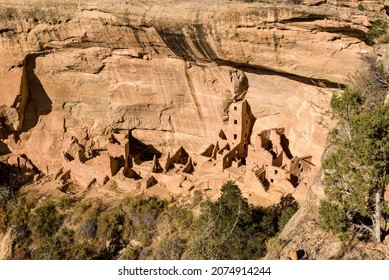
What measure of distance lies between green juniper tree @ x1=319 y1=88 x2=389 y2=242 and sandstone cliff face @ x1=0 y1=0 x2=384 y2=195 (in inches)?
144

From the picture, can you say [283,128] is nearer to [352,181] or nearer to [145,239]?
[145,239]

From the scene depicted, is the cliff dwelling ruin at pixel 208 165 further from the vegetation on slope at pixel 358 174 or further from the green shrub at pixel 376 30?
the vegetation on slope at pixel 358 174

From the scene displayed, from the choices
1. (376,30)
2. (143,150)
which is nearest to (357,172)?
(376,30)

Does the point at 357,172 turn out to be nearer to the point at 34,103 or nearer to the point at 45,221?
the point at 45,221

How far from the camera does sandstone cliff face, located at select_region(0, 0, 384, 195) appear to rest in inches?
522

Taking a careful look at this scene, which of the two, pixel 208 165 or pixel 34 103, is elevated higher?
pixel 34 103

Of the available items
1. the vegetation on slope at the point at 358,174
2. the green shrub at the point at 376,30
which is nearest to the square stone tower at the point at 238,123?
Result: the green shrub at the point at 376,30

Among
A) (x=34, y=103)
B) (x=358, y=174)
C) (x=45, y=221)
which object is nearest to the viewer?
(x=358, y=174)

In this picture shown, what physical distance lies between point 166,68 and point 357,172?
960 cm

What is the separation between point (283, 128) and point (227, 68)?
3.25 meters

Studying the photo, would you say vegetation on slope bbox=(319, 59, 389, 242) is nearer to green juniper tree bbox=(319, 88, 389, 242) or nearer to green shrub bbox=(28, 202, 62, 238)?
green juniper tree bbox=(319, 88, 389, 242)

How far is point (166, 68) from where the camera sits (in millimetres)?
17125

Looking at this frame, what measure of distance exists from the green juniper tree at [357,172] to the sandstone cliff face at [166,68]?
3.67 meters

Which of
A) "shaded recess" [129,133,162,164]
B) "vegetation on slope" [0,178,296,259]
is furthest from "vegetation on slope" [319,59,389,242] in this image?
"shaded recess" [129,133,162,164]
